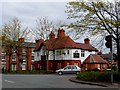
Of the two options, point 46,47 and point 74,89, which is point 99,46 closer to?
point 74,89

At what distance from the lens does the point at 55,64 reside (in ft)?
222

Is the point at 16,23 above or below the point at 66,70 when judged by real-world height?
above

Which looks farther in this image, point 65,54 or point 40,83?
point 65,54

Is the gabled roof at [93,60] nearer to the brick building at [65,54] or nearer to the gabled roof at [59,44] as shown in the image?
the brick building at [65,54]

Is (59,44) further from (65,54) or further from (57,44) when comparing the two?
(65,54)

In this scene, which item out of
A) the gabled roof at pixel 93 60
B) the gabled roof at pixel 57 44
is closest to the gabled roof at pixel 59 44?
the gabled roof at pixel 57 44

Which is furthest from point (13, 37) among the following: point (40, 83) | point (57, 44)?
point (40, 83)

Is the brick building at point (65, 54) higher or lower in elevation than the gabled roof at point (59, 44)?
lower

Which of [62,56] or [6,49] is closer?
[6,49]

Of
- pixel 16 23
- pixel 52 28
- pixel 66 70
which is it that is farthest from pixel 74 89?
pixel 16 23

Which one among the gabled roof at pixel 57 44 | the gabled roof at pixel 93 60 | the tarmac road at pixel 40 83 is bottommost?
the tarmac road at pixel 40 83

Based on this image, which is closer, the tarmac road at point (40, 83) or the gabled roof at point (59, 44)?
the tarmac road at point (40, 83)

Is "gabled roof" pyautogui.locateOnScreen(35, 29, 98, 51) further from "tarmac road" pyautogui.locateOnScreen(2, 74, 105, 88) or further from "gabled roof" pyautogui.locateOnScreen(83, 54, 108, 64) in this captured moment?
"tarmac road" pyautogui.locateOnScreen(2, 74, 105, 88)

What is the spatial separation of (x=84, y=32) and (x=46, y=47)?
1300 inches
